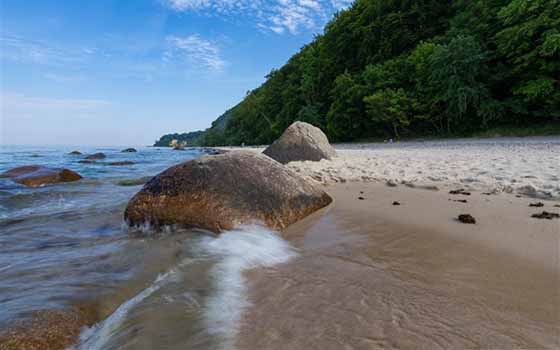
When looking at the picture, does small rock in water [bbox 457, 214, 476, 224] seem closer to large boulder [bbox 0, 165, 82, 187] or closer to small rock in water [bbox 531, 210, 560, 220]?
small rock in water [bbox 531, 210, 560, 220]

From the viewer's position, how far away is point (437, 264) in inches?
82.7

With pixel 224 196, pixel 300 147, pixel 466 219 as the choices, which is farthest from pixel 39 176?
pixel 466 219

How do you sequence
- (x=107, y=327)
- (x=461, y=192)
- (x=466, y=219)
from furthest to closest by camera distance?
(x=461, y=192)
(x=466, y=219)
(x=107, y=327)

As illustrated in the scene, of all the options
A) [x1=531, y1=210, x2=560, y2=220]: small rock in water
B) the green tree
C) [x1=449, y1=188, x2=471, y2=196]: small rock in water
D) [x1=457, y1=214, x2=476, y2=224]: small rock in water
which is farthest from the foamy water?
the green tree

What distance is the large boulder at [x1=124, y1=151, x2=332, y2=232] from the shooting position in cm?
350

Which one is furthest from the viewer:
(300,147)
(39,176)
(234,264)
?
(300,147)

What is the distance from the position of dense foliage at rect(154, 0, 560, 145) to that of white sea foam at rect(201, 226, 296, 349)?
18324mm

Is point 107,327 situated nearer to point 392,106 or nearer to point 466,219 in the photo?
point 466,219

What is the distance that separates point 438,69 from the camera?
60.0 ft

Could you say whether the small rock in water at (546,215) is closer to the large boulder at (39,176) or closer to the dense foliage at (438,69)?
the large boulder at (39,176)

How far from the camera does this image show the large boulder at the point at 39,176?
780cm

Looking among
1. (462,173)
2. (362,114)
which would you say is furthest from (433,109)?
(462,173)

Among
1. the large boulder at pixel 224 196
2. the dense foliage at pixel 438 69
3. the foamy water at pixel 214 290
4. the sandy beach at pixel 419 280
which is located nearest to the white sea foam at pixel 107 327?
the foamy water at pixel 214 290

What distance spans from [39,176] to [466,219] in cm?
1033
